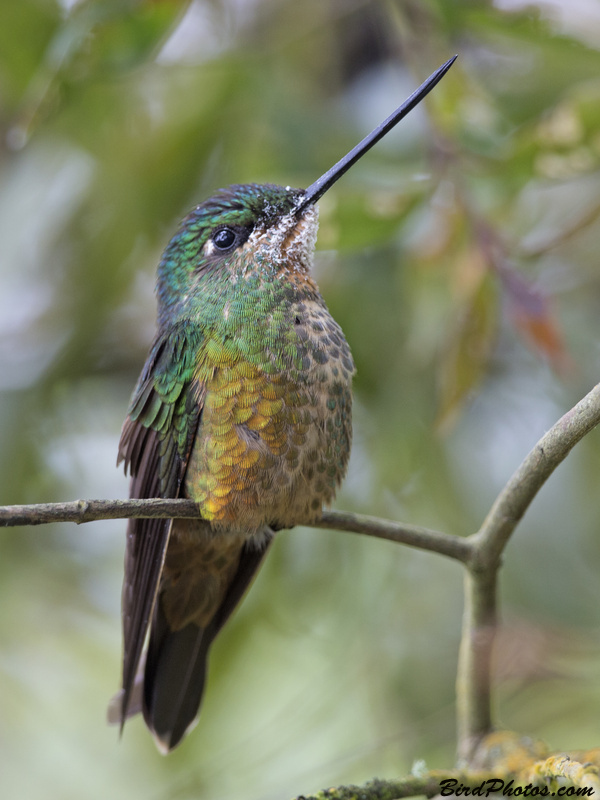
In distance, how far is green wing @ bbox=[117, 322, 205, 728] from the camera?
79.4 inches

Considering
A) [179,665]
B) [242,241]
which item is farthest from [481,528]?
[179,665]

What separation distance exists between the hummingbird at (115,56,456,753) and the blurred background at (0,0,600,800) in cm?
55

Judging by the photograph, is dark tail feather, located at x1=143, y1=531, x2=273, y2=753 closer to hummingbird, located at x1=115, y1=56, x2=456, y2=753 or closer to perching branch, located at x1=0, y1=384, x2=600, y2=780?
hummingbird, located at x1=115, y1=56, x2=456, y2=753

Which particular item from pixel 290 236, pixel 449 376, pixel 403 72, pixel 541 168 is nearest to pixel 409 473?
pixel 449 376

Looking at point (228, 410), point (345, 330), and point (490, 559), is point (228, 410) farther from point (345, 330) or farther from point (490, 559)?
point (345, 330)

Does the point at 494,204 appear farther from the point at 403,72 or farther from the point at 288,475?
the point at 288,475

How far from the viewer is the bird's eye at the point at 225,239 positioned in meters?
2.22

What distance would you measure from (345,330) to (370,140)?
1365 mm

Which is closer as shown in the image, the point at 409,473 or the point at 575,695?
the point at 575,695

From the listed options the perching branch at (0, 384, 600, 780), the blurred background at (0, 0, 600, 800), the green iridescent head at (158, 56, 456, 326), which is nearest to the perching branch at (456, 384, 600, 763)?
the perching branch at (0, 384, 600, 780)

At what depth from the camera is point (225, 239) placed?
7.30ft

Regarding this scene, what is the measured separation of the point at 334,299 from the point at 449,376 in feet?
2.86

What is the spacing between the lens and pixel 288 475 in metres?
1.97

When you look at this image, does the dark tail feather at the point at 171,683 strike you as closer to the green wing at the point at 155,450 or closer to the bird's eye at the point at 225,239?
the green wing at the point at 155,450
